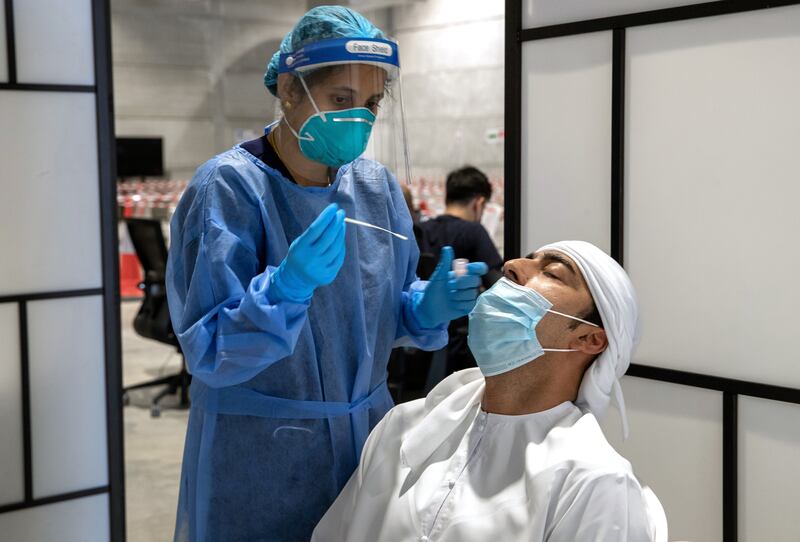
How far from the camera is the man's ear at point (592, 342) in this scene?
5.15 feet

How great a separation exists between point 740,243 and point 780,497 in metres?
0.53

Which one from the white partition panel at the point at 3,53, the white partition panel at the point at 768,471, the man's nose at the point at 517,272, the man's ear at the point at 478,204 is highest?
the white partition panel at the point at 3,53

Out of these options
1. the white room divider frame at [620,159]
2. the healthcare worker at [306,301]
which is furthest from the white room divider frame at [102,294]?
the white room divider frame at [620,159]

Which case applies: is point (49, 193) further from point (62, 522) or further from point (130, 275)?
point (130, 275)

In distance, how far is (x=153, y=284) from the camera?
5.11m

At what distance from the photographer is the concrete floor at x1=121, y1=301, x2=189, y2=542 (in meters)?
3.70

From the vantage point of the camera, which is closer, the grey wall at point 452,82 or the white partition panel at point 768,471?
the white partition panel at point 768,471

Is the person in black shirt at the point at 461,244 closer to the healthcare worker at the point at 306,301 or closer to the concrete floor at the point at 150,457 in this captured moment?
the concrete floor at the point at 150,457

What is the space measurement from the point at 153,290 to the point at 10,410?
2533 mm

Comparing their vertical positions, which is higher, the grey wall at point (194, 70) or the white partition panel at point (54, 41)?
the grey wall at point (194, 70)

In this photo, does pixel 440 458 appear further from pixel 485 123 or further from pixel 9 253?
pixel 485 123

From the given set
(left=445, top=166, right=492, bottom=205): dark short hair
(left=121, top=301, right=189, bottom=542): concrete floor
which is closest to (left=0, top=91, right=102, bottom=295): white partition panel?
(left=121, top=301, right=189, bottom=542): concrete floor

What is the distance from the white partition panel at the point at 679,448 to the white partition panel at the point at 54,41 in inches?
66.1

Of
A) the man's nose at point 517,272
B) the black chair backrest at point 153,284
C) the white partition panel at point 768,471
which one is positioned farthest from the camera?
the black chair backrest at point 153,284
